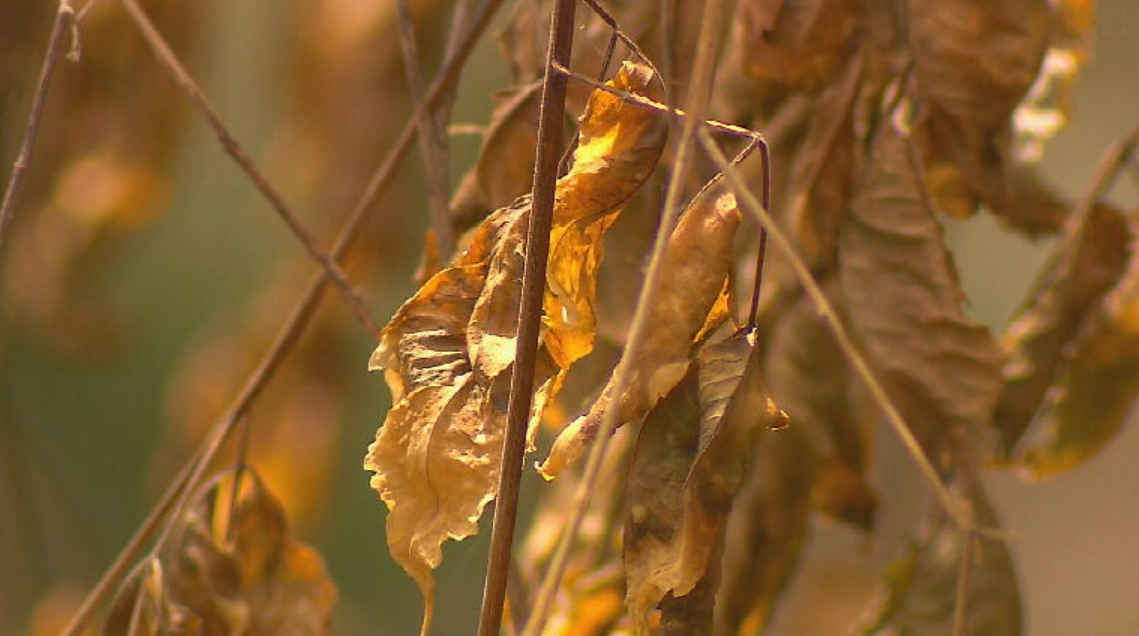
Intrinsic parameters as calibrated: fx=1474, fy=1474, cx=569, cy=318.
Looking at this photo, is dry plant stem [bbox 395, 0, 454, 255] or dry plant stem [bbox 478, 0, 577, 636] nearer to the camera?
dry plant stem [bbox 478, 0, 577, 636]

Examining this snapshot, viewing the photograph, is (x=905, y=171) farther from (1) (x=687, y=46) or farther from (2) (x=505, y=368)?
(2) (x=505, y=368)

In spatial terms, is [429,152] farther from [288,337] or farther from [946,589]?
[946,589]

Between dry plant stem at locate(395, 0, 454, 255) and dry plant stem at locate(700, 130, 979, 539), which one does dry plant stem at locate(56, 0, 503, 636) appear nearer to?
dry plant stem at locate(395, 0, 454, 255)

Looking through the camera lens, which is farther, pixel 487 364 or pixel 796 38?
pixel 796 38

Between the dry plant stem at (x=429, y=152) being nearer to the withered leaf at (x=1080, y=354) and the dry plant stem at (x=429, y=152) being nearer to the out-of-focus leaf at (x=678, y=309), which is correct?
the out-of-focus leaf at (x=678, y=309)

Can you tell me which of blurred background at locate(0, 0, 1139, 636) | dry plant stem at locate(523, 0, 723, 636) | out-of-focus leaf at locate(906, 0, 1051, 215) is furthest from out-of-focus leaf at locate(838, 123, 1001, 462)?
dry plant stem at locate(523, 0, 723, 636)

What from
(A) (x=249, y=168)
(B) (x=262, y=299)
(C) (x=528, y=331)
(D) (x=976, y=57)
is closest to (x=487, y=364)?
(C) (x=528, y=331)

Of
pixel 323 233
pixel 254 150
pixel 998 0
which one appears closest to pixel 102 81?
pixel 323 233

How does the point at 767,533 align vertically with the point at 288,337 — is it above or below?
below
